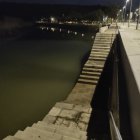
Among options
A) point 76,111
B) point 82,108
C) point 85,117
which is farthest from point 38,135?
point 82,108

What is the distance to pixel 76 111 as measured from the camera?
33.1 feet

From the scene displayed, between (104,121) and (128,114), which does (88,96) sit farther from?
(128,114)

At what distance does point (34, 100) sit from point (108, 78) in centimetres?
581

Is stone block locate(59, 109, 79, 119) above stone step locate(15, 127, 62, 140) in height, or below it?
below

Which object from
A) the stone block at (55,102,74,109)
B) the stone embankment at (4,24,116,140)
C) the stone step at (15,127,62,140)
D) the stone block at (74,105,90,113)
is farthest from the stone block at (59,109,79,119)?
the stone step at (15,127,62,140)

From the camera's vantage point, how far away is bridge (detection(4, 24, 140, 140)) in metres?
5.79

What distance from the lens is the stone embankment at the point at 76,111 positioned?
6.09m

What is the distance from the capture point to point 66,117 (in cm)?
953

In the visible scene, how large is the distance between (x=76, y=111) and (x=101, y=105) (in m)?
2.98

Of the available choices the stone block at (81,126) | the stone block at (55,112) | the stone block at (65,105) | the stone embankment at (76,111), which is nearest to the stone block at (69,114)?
the stone embankment at (76,111)

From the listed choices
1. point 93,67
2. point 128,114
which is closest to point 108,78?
point 93,67

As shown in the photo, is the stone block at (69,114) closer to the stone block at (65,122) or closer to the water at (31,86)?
the stone block at (65,122)

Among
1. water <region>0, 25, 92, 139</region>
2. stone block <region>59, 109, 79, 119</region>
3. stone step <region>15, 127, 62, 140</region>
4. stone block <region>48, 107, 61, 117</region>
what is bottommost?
water <region>0, 25, 92, 139</region>

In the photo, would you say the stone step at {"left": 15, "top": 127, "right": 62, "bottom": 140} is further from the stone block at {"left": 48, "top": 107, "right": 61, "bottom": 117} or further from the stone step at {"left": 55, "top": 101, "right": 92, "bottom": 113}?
the stone step at {"left": 55, "top": 101, "right": 92, "bottom": 113}
